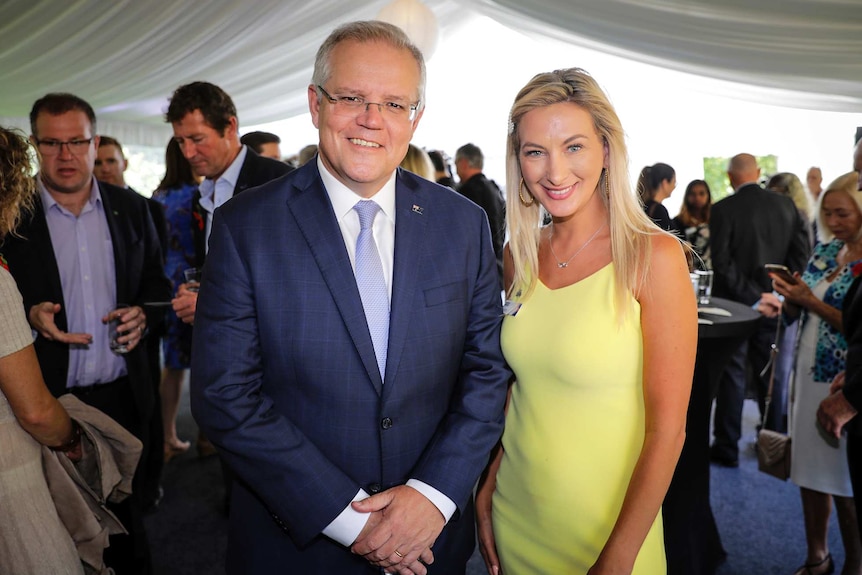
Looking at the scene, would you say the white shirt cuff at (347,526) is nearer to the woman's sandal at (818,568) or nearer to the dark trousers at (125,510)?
the dark trousers at (125,510)

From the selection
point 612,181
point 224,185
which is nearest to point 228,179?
point 224,185

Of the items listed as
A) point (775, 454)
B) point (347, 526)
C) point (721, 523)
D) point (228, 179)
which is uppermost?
point (228, 179)

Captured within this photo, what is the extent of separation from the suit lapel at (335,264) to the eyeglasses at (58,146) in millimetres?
1439

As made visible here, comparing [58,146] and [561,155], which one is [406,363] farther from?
[58,146]

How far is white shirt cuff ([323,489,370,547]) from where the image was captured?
121cm

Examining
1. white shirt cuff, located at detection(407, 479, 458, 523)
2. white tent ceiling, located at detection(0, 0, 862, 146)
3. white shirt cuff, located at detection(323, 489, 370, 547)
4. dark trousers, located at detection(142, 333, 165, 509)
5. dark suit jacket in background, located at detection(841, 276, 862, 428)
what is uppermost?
white tent ceiling, located at detection(0, 0, 862, 146)

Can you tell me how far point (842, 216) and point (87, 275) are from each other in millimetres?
2948

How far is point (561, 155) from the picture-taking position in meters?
1.38

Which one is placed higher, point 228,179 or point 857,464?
point 228,179

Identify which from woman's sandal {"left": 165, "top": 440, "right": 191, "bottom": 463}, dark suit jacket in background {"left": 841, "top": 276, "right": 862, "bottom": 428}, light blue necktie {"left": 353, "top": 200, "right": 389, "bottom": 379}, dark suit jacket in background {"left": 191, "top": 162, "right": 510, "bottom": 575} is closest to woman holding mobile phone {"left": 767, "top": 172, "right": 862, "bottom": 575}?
dark suit jacket in background {"left": 841, "top": 276, "right": 862, "bottom": 428}

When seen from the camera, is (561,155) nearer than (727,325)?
Yes

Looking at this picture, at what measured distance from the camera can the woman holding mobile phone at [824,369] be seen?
245 cm

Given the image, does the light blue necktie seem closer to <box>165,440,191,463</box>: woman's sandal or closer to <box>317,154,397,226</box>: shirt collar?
<box>317,154,397,226</box>: shirt collar

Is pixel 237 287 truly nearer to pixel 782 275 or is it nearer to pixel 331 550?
pixel 331 550
